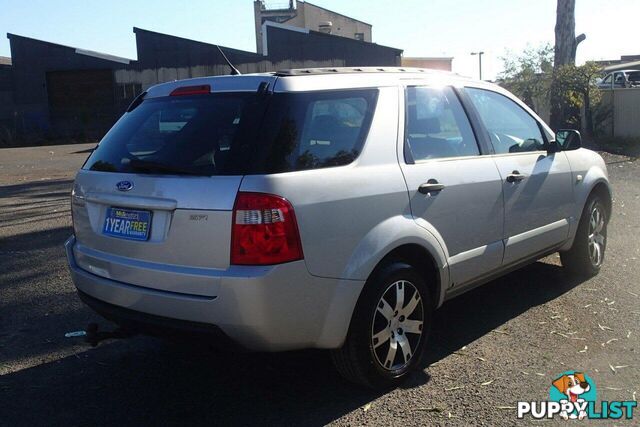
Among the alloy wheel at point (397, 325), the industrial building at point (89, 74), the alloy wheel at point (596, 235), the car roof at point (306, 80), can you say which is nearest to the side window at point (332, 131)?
the car roof at point (306, 80)

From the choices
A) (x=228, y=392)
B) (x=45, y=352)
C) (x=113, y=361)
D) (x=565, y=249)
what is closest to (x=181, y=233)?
(x=228, y=392)

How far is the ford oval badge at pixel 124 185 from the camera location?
3603mm

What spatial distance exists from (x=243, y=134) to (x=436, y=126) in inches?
60.8

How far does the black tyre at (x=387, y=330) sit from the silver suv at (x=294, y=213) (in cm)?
1

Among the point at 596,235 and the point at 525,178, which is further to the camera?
the point at 596,235

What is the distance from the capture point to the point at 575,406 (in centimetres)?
368

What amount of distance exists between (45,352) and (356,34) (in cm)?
5727

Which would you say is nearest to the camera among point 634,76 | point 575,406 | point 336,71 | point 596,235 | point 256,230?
point 256,230

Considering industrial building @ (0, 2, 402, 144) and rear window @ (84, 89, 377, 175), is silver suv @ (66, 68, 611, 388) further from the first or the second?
industrial building @ (0, 2, 402, 144)

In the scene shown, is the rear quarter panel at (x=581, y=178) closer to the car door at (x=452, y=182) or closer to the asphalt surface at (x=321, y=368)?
the asphalt surface at (x=321, y=368)

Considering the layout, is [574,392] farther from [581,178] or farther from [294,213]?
[581,178]

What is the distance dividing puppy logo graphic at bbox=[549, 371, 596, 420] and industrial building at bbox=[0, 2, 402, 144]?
1350 inches

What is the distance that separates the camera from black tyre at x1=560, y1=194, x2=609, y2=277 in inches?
230

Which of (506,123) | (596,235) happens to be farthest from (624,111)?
(506,123)
